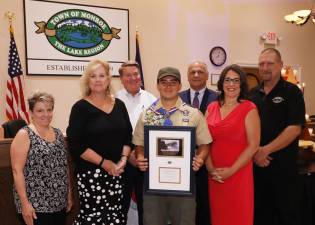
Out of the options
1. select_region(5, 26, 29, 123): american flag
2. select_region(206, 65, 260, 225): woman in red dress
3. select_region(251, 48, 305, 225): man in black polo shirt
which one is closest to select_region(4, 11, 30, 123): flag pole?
select_region(5, 26, 29, 123): american flag

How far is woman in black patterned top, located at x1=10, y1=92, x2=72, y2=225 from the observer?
80.0 inches

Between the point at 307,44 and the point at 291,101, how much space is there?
5.73 m

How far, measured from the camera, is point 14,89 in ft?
15.5

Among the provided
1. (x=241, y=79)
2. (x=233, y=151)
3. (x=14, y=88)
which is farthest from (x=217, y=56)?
(x=233, y=151)

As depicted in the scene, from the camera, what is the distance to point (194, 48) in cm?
641

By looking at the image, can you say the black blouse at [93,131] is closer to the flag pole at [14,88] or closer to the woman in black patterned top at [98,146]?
the woman in black patterned top at [98,146]

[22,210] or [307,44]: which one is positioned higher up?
[307,44]

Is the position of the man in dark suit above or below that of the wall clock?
below

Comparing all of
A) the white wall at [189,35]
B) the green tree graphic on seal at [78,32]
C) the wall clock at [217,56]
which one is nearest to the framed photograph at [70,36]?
the green tree graphic on seal at [78,32]

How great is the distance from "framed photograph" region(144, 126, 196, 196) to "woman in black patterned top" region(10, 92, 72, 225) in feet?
1.89

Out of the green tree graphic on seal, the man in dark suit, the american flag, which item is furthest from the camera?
the green tree graphic on seal

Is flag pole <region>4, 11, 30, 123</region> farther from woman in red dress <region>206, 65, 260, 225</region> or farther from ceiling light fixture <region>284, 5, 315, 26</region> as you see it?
ceiling light fixture <region>284, 5, 315, 26</region>

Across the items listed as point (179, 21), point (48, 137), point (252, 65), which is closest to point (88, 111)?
point (48, 137)

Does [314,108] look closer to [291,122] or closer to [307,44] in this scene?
[307,44]
